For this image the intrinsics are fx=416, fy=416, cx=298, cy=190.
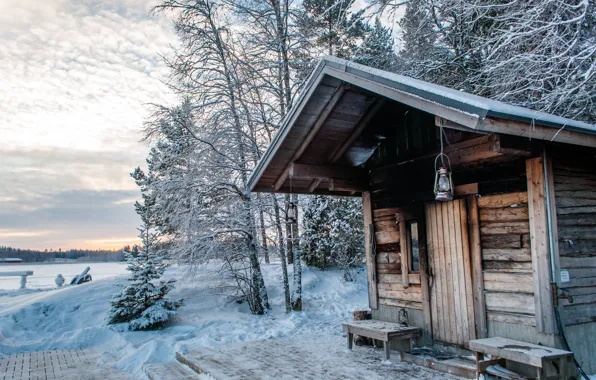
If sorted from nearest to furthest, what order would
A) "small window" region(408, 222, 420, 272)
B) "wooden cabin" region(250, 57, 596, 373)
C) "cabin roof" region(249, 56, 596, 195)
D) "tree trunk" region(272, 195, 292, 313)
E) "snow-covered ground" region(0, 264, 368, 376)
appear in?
"cabin roof" region(249, 56, 596, 195), "wooden cabin" region(250, 57, 596, 373), "small window" region(408, 222, 420, 272), "snow-covered ground" region(0, 264, 368, 376), "tree trunk" region(272, 195, 292, 313)

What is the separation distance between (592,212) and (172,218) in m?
10.6

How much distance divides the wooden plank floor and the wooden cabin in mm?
4136

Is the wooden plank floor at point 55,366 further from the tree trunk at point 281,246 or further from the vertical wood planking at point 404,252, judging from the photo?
the tree trunk at point 281,246

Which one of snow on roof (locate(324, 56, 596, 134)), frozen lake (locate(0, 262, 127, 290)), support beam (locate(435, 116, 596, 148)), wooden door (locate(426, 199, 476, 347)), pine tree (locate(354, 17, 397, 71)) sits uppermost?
pine tree (locate(354, 17, 397, 71))

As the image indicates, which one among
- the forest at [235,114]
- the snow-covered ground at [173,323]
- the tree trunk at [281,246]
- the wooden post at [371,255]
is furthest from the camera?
the tree trunk at [281,246]

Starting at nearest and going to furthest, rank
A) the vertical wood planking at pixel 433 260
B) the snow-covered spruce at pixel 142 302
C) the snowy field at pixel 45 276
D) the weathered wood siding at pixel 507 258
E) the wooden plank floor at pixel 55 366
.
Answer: the weathered wood siding at pixel 507 258
the vertical wood planking at pixel 433 260
the wooden plank floor at pixel 55 366
the snow-covered spruce at pixel 142 302
the snowy field at pixel 45 276

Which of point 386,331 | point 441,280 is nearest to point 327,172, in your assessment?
point 441,280

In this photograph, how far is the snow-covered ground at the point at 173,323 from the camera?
28.8ft

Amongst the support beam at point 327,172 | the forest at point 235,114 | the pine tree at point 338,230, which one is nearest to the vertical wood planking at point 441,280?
the support beam at point 327,172

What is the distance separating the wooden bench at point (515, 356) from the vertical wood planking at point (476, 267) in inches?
17.4

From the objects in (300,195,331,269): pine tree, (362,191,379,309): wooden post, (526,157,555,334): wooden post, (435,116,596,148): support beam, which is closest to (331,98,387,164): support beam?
(362,191,379,309): wooden post

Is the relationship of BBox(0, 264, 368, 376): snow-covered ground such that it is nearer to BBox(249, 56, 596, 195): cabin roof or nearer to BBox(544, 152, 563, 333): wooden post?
BBox(249, 56, 596, 195): cabin roof

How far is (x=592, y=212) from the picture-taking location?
5.20 meters

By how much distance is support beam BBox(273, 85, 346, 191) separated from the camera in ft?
19.9
